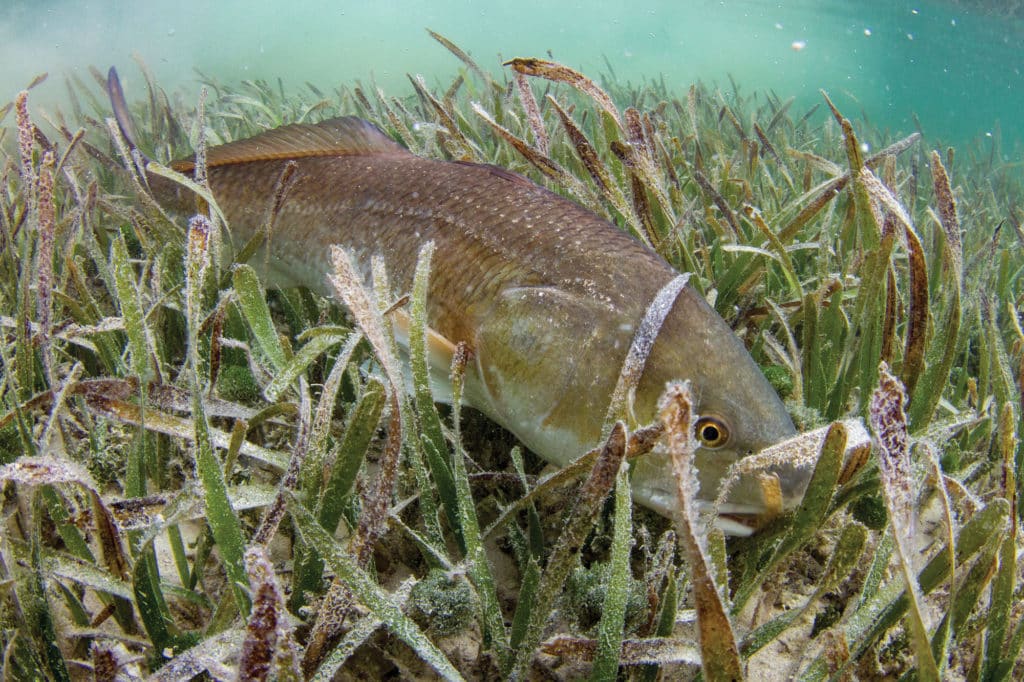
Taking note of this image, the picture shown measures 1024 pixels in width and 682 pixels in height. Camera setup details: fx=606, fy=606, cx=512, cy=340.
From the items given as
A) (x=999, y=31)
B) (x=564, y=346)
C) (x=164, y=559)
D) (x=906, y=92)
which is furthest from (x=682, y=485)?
(x=906, y=92)

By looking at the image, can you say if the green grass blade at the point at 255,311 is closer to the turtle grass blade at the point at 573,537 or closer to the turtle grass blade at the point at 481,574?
the turtle grass blade at the point at 481,574

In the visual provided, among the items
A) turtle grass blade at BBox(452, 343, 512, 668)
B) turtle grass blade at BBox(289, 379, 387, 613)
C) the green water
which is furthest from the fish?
the green water

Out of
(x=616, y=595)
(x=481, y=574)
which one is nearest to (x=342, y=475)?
(x=481, y=574)

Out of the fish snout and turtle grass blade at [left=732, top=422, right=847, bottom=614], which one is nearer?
turtle grass blade at [left=732, top=422, right=847, bottom=614]

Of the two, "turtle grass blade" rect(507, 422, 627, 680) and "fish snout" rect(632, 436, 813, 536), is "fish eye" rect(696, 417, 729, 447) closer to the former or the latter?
"fish snout" rect(632, 436, 813, 536)

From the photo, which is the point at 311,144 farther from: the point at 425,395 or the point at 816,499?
the point at 816,499

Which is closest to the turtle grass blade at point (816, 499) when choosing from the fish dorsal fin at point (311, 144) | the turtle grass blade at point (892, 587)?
the turtle grass blade at point (892, 587)
